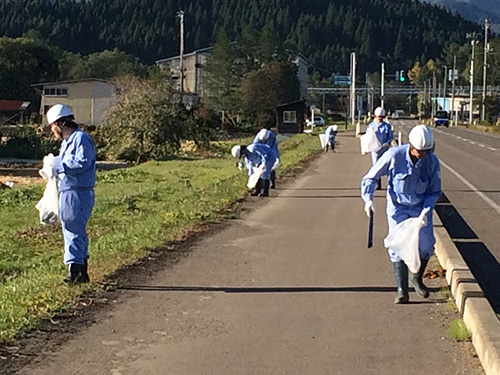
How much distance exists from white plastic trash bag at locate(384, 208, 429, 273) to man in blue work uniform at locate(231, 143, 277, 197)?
9.33 m

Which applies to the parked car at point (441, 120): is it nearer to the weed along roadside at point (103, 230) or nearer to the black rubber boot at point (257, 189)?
the weed along roadside at point (103, 230)

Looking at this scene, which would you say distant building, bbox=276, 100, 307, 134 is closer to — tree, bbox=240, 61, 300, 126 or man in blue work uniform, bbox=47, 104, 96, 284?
tree, bbox=240, 61, 300, 126

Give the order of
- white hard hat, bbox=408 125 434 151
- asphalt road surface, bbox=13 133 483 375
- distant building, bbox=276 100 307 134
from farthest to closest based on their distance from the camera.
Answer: distant building, bbox=276 100 307 134
white hard hat, bbox=408 125 434 151
asphalt road surface, bbox=13 133 483 375

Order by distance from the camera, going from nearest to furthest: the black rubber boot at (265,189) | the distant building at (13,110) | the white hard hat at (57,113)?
the white hard hat at (57,113) → the black rubber boot at (265,189) → the distant building at (13,110)

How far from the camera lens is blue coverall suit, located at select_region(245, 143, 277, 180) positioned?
56.0 feet

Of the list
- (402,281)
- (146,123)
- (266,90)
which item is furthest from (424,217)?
(266,90)

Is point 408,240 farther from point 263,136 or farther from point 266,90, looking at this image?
point 266,90

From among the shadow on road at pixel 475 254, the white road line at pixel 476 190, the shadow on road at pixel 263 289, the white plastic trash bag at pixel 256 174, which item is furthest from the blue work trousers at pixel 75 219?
the white road line at pixel 476 190

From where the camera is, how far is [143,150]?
36469 mm

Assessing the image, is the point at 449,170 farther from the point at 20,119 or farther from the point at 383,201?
the point at 20,119

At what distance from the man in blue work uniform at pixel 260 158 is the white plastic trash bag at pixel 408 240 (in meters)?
9.33

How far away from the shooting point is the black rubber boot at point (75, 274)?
827 centimetres

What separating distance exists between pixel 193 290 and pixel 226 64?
2997 inches

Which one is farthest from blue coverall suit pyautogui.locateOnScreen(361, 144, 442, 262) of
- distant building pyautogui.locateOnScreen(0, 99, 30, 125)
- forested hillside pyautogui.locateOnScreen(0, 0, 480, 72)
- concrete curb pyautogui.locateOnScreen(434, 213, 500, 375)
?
forested hillside pyautogui.locateOnScreen(0, 0, 480, 72)
